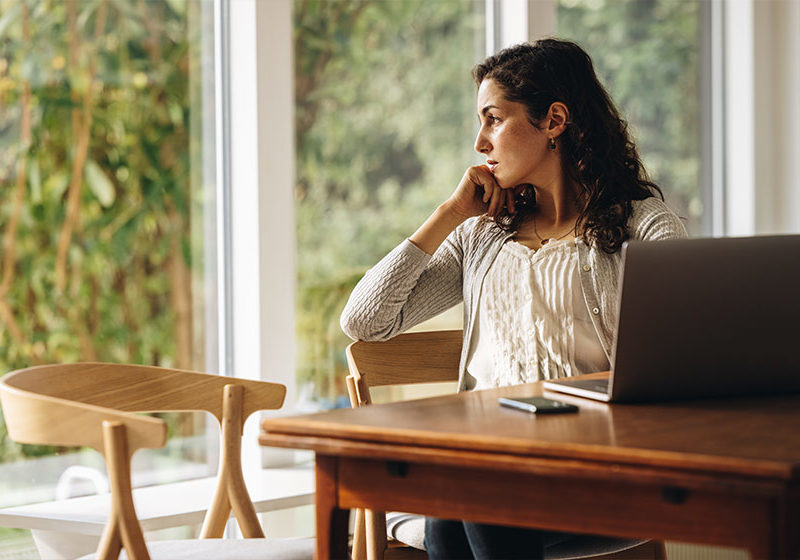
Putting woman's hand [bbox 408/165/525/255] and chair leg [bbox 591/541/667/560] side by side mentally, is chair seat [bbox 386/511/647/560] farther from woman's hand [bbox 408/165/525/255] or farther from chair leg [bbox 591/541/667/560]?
woman's hand [bbox 408/165/525/255]

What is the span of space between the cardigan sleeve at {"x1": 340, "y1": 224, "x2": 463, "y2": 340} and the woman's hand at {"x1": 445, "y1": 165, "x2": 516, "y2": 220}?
4.6 inches

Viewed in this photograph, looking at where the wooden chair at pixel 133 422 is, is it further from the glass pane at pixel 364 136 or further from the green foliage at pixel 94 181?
the glass pane at pixel 364 136

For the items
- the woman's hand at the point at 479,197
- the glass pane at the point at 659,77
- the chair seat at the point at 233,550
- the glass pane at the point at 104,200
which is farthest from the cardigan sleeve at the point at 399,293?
the glass pane at the point at 659,77

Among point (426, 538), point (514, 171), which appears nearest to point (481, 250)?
point (514, 171)

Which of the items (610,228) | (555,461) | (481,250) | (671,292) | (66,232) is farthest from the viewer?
(66,232)

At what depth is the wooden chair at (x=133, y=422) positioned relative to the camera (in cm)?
134

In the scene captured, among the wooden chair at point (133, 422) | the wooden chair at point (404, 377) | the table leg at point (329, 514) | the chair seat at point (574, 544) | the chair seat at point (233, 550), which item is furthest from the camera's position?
the wooden chair at point (404, 377)

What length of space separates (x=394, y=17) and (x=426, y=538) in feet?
5.42

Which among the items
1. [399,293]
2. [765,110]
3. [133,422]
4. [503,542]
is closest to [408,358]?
[399,293]

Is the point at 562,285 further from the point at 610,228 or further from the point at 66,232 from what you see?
the point at 66,232

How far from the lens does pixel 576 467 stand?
3.43ft

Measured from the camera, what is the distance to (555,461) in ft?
3.48

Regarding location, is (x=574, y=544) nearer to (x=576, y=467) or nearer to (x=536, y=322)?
(x=536, y=322)

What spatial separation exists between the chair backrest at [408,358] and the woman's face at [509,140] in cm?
35
